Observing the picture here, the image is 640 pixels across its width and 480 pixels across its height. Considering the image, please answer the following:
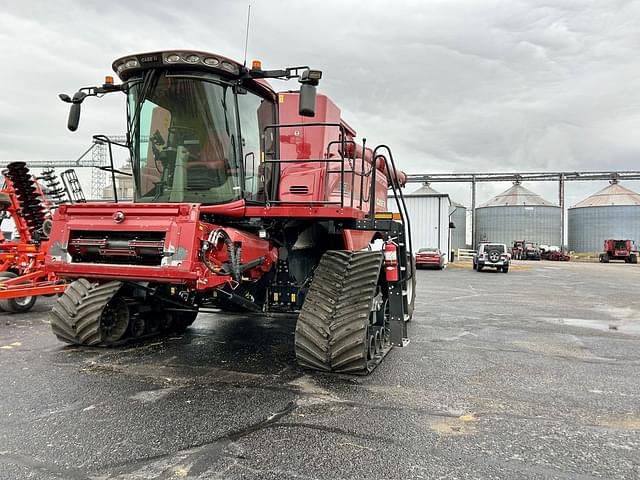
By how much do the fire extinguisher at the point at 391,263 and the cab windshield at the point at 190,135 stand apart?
1.96 m

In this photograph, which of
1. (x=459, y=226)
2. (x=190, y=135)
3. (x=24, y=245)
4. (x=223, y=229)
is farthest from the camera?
(x=459, y=226)

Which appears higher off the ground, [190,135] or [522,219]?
[522,219]

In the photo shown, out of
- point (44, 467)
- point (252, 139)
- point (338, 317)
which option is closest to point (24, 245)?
point (252, 139)

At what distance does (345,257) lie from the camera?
19.4ft

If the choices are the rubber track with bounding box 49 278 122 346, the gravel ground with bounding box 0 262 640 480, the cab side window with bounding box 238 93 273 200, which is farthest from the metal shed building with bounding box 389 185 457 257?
the rubber track with bounding box 49 278 122 346

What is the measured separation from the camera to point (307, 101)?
491 centimetres

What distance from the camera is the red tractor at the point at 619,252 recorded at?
4475 cm

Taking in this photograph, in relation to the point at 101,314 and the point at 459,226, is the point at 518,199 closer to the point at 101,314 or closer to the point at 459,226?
the point at 459,226

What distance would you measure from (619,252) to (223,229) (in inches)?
1923

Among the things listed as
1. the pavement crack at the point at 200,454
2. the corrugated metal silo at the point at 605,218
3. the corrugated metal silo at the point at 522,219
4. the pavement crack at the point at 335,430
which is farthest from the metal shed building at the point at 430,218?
the corrugated metal silo at the point at 605,218

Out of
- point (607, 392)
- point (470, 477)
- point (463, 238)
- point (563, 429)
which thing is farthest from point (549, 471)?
point (463, 238)

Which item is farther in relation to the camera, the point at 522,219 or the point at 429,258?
the point at 522,219

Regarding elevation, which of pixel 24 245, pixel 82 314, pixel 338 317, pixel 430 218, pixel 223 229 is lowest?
pixel 82 314

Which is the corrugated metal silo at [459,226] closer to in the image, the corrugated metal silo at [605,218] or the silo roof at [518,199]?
the silo roof at [518,199]
